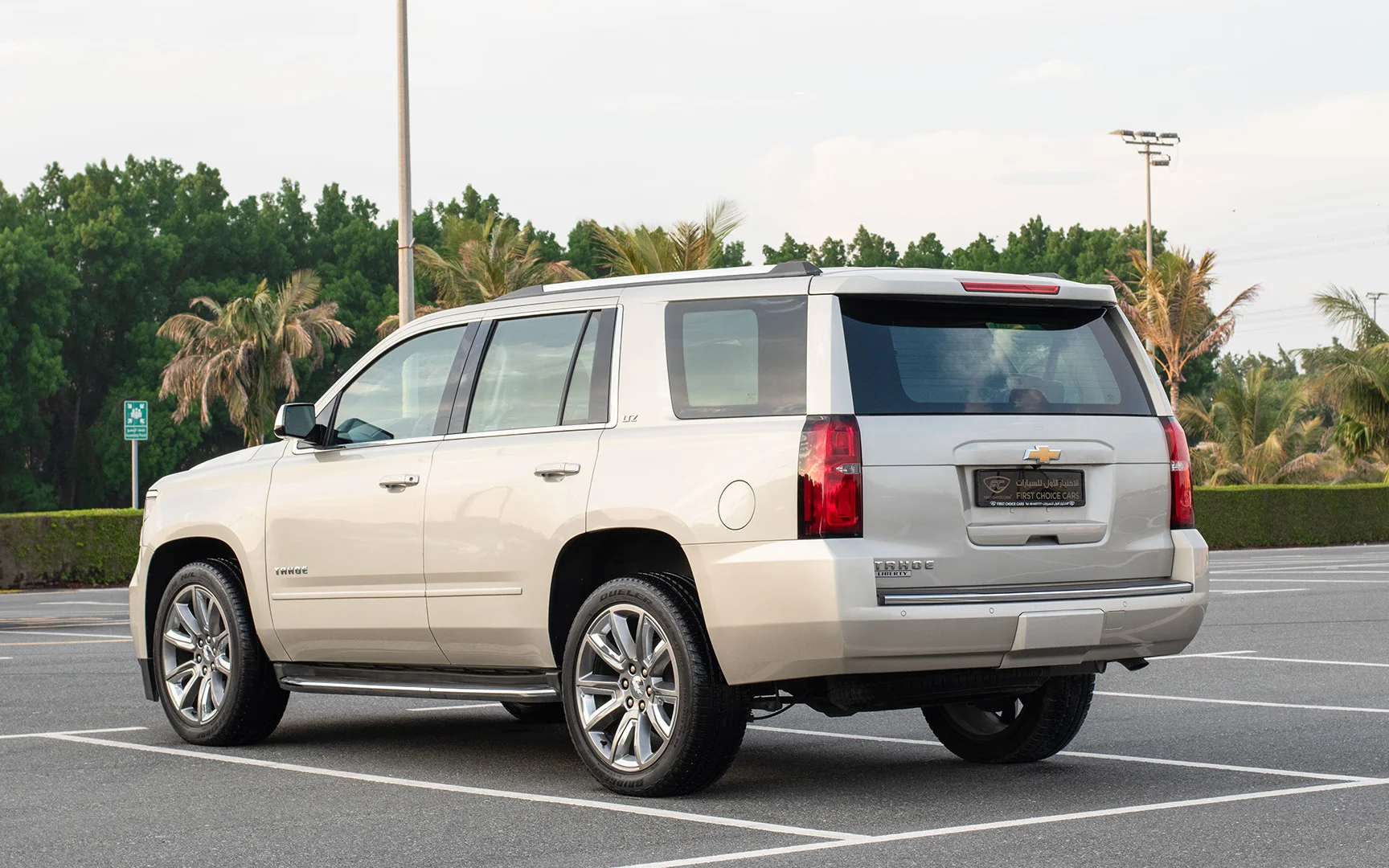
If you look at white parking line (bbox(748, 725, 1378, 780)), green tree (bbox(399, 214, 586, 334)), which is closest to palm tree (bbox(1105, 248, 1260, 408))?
green tree (bbox(399, 214, 586, 334))

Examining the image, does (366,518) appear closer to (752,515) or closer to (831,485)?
(752,515)

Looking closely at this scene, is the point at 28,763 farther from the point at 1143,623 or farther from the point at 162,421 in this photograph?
the point at 162,421

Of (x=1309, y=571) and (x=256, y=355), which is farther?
Answer: (x=256, y=355)

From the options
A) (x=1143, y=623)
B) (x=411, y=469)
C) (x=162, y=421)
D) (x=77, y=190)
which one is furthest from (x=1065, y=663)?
(x=77, y=190)

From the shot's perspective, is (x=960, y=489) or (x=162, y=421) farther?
(x=162, y=421)

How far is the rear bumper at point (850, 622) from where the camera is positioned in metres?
6.48

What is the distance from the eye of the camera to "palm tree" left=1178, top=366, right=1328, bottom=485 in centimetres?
5178

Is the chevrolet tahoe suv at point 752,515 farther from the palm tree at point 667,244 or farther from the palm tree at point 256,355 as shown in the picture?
the palm tree at point 256,355

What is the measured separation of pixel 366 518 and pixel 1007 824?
3207 mm

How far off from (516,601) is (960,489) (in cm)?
195

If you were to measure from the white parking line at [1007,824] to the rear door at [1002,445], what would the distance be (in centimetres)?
87

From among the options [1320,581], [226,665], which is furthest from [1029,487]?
[1320,581]

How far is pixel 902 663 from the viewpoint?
21.7 ft

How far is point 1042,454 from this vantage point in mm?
6879
